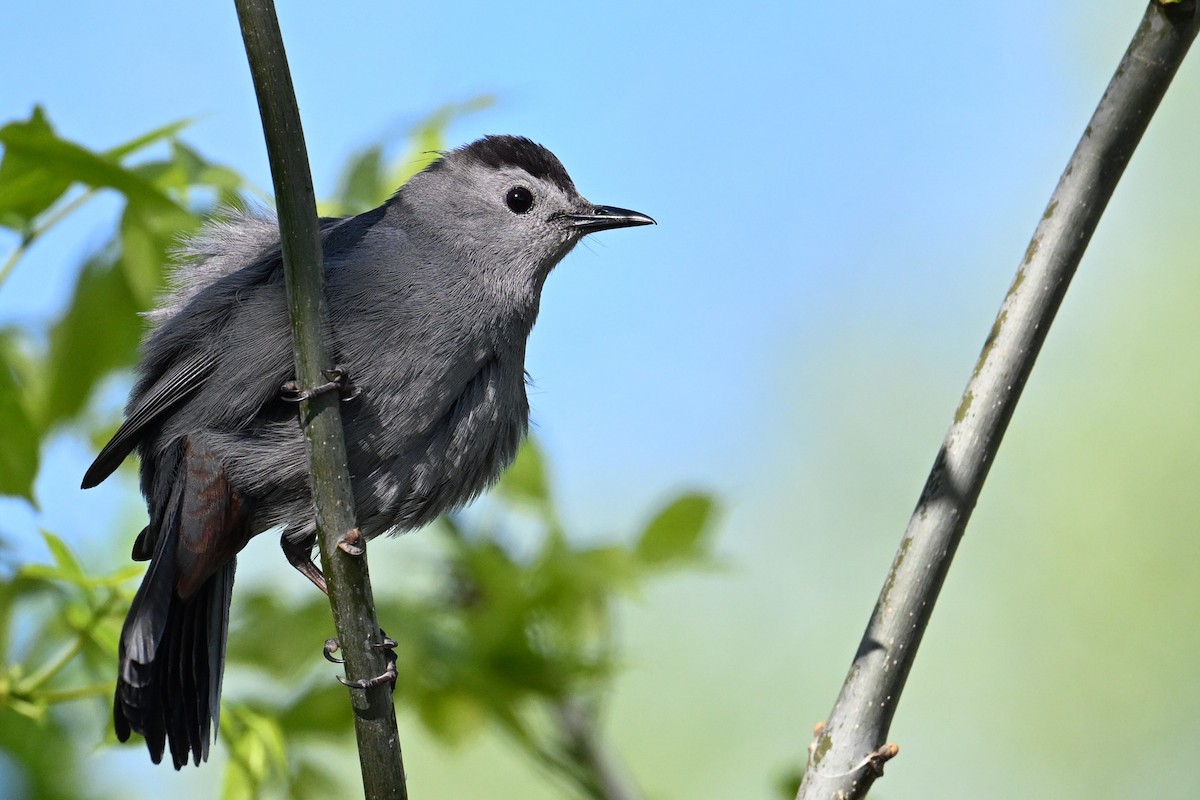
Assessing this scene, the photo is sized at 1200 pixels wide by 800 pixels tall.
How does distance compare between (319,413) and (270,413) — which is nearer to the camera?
(319,413)

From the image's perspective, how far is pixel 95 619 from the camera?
2.32 meters

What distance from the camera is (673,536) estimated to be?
2.87m

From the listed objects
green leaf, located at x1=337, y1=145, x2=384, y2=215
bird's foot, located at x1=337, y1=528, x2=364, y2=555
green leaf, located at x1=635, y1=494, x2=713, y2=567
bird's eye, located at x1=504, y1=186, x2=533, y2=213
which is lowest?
bird's foot, located at x1=337, y1=528, x2=364, y2=555

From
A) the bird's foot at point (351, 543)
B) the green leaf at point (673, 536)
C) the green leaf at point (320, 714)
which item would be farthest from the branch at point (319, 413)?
the green leaf at point (673, 536)

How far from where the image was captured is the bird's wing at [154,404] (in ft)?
8.74

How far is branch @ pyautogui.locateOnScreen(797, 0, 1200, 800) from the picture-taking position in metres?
1.79

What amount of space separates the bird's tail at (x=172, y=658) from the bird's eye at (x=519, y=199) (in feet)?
4.15

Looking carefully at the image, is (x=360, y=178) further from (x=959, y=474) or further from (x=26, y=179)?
(x=959, y=474)

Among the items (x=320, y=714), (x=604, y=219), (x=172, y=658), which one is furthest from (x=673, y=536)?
(x=172, y=658)

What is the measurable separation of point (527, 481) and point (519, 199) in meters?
0.84

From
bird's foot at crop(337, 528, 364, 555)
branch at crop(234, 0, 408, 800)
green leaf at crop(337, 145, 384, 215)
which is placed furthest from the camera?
green leaf at crop(337, 145, 384, 215)

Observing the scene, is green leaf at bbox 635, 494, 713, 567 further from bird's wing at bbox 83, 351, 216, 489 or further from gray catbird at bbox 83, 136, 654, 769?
bird's wing at bbox 83, 351, 216, 489

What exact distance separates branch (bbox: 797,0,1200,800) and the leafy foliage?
0.96m

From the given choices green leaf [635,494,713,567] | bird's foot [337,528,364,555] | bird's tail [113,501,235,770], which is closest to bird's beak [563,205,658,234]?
green leaf [635,494,713,567]
